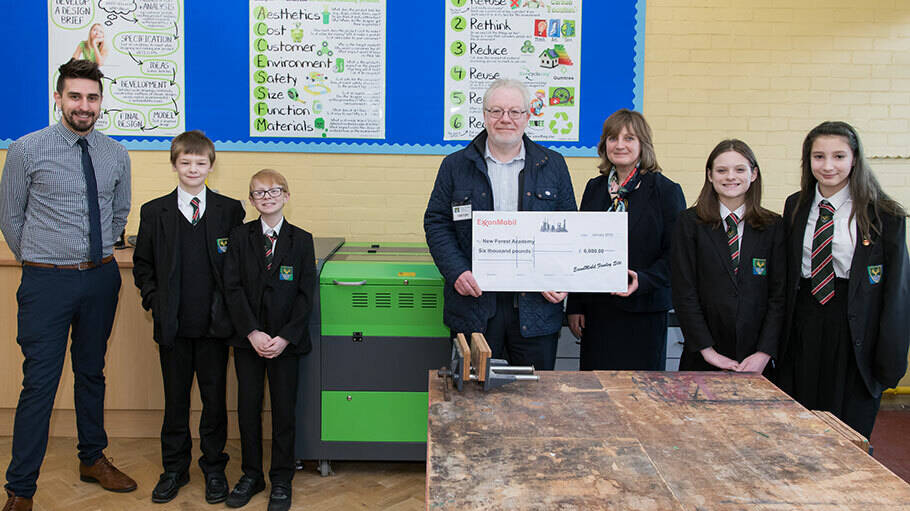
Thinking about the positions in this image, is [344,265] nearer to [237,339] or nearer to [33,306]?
[237,339]

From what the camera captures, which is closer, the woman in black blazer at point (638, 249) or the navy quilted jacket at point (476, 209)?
the navy quilted jacket at point (476, 209)

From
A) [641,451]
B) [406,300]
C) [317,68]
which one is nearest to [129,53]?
[317,68]

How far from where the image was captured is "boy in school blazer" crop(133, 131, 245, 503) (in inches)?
113

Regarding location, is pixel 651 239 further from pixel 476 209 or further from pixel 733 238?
pixel 476 209

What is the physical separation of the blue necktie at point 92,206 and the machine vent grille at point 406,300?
4.26 feet

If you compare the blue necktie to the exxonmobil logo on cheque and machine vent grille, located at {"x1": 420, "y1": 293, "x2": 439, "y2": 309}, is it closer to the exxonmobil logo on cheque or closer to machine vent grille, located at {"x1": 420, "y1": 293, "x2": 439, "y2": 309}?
machine vent grille, located at {"x1": 420, "y1": 293, "x2": 439, "y2": 309}

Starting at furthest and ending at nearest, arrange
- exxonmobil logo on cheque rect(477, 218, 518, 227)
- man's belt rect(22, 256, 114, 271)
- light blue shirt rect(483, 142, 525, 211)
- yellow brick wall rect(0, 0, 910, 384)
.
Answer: yellow brick wall rect(0, 0, 910, 384), man's belt rect(22, 256, 114, 271), light blue shirt rect(483, 142, 525, 211), exxonmobil logo on cheque rect(477, 218, 518, 227)

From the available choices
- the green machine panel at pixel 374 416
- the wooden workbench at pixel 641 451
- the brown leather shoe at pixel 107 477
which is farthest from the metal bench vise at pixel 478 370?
the brown leather shoe at pixel 107 477

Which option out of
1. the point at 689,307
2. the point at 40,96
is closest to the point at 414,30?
the point at 40,96

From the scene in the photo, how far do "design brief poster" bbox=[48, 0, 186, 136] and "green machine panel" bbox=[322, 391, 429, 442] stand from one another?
205 cm

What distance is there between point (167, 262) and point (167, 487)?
1.00m

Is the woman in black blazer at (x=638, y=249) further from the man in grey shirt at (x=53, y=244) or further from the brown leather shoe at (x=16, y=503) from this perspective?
the brown leather shoe at (x=16, y=503)

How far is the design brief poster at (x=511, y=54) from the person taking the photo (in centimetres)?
412

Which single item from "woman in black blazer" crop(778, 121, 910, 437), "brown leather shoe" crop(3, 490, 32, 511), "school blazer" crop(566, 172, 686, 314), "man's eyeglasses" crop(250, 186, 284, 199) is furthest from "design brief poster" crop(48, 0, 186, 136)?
"woman in black blazer" crop(778, 121, 910, 437)
